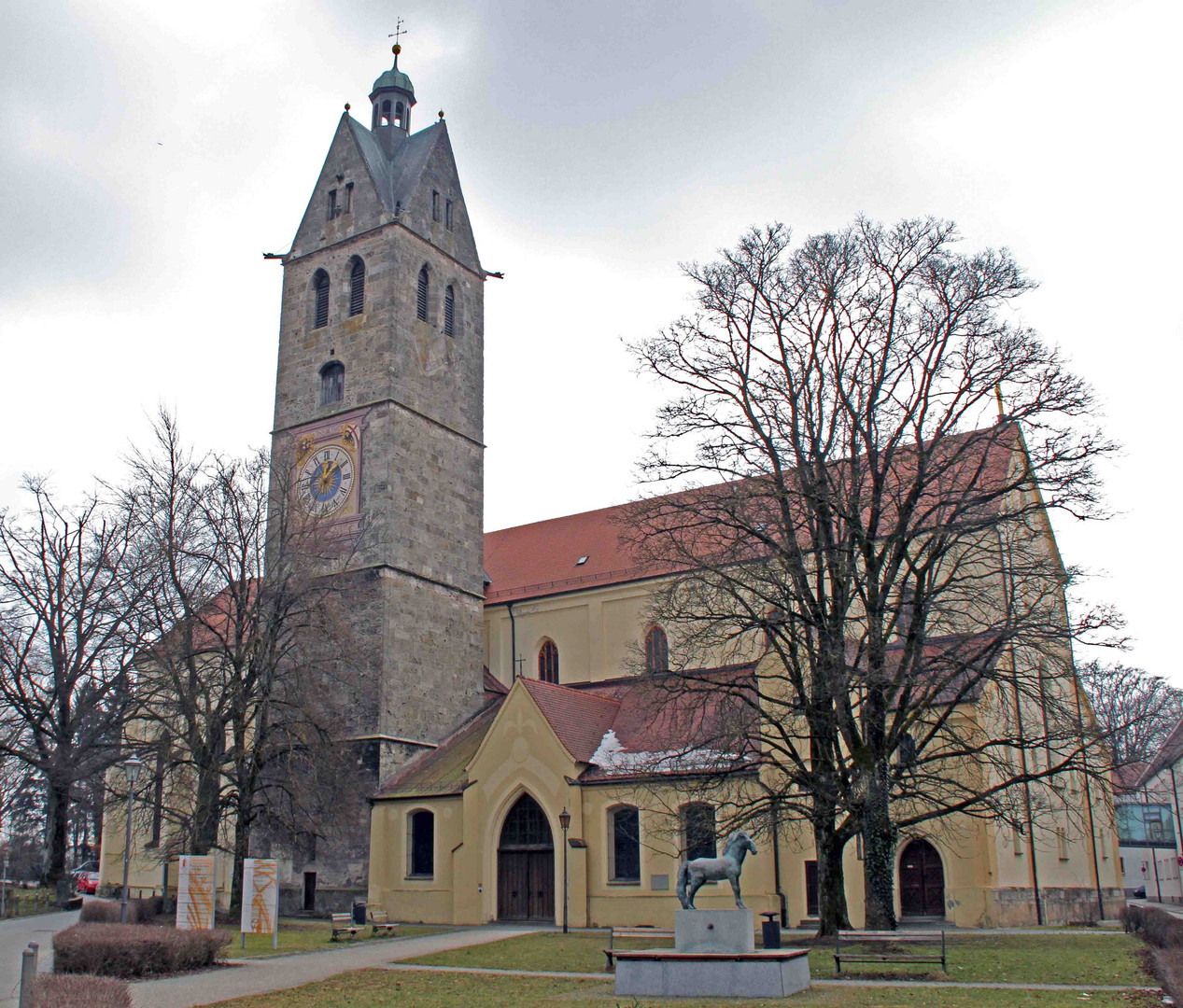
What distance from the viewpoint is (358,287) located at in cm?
4062

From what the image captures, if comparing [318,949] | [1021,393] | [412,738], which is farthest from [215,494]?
[1021,393]

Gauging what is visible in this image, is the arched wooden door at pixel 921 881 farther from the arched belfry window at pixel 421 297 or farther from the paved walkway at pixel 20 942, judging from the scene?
the arched belfry window at pixel 421 297

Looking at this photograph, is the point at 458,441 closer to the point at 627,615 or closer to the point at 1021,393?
the point at 627,615

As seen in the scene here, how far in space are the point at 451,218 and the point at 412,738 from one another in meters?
20.2

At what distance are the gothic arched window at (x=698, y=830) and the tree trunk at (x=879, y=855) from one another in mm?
2942

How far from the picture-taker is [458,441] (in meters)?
41.1

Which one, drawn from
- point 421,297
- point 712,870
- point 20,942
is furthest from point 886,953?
point 421,297

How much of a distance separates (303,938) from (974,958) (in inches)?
569

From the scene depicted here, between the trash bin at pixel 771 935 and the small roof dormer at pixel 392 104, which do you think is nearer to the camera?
the trash bin at pixel 771 935

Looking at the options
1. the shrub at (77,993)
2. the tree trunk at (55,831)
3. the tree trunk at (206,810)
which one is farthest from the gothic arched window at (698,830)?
the tree trunk at (55,831)

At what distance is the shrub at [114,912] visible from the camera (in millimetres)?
24438

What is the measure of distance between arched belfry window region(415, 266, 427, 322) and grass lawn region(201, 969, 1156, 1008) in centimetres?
2779

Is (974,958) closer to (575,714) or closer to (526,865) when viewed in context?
(526,865)

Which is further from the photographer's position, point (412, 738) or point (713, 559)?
point (412, 738)
